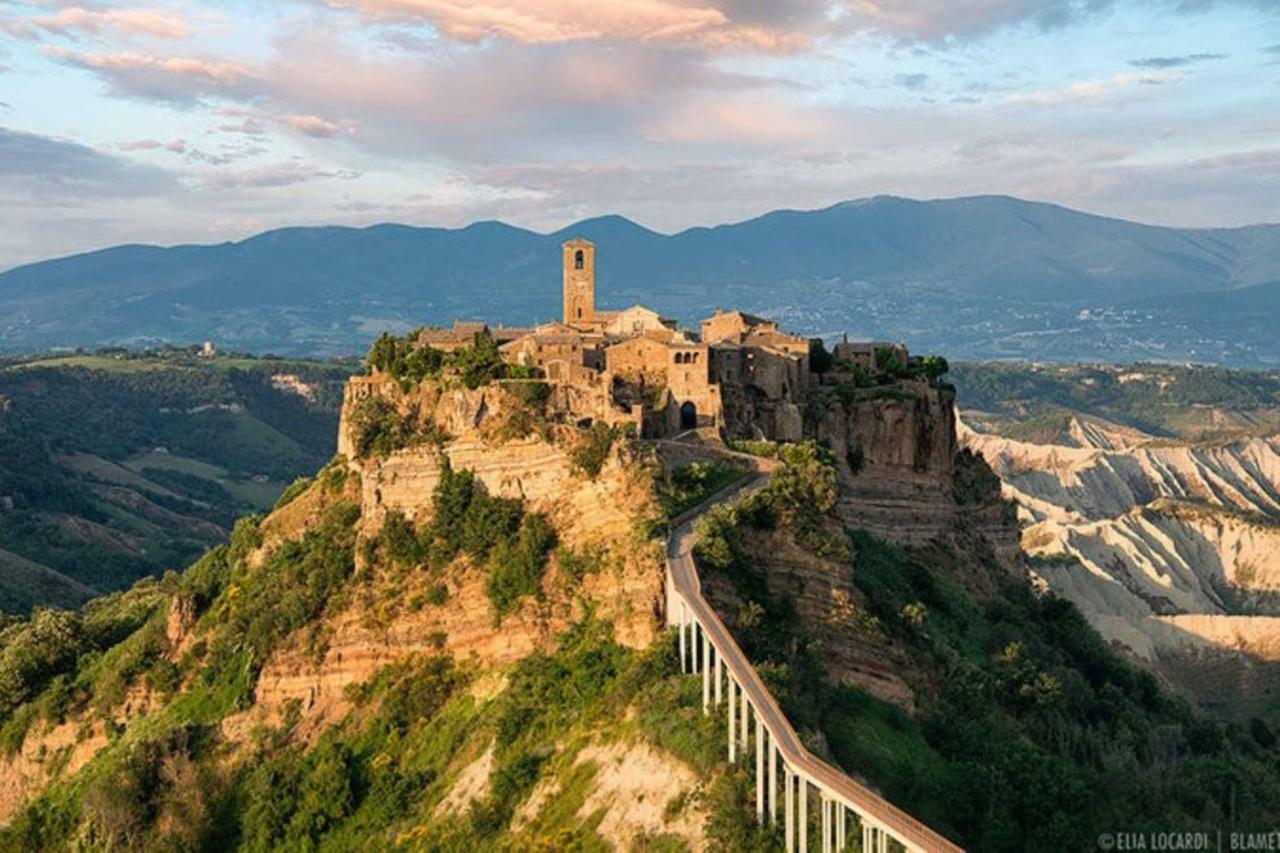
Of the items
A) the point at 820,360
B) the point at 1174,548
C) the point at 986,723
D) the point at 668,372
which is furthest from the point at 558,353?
the point at 1174,548

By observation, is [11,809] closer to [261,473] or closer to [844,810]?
[844,810]

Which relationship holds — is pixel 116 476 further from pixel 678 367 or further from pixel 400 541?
pixel 678 367

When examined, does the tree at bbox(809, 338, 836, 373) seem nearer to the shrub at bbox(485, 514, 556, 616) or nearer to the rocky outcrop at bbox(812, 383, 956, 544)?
the rocky outcrop at bbox(812, 383, 956, 544)

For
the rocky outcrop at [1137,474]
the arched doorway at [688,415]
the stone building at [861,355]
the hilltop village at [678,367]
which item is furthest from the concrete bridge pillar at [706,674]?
the rocky outcrop at [1137,474]

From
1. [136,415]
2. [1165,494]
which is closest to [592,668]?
[1165,494]

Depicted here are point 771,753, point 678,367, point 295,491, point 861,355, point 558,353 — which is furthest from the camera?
point 861,355

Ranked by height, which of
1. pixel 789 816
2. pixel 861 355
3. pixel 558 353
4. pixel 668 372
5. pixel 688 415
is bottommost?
pixel 789 816
